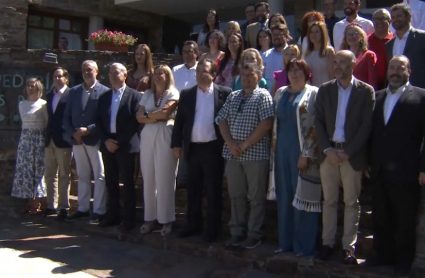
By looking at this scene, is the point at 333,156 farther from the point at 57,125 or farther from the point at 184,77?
the point at 57,125

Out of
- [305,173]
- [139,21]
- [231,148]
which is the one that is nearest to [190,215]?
[231,148]

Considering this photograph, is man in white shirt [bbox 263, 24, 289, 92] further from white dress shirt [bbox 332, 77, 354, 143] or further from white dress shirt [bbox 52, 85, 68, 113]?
white dress shirt [bbox 52, 85, 68, 113]

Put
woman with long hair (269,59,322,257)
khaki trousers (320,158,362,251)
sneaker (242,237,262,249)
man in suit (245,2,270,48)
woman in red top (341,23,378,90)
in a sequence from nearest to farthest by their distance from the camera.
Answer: khaki trousers (320,158,362,251) → woman with long hair (269,59,322,257) → sneaker (242,237,262,249) → woman in red top (341,23,378,90) → man in suit (245,2,270,48)

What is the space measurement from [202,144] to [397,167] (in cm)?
207

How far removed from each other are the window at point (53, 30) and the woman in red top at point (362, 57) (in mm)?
9837

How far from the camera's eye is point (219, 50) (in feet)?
23.5

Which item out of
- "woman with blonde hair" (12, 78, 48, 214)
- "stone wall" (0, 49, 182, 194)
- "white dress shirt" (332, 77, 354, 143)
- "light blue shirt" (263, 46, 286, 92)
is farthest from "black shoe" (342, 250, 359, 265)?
"stone wall" (0, 49, 182, 194)

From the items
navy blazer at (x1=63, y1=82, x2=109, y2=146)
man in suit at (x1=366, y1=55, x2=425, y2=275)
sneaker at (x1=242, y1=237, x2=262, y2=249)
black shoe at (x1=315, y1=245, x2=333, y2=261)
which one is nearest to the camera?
man in suit at (x1=366, y1=55, x2=425, y2=275)

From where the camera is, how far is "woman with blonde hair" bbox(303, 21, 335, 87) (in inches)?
225

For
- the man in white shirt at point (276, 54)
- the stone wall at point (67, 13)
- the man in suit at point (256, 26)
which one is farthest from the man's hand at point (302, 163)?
the stone wall at point (67, 13)

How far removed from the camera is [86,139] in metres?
6.57

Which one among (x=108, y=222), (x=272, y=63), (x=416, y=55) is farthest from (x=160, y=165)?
(x=416, y=55)

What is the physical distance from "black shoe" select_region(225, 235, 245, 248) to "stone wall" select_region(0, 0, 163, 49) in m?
8.87

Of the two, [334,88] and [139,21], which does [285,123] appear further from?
[139,21]
